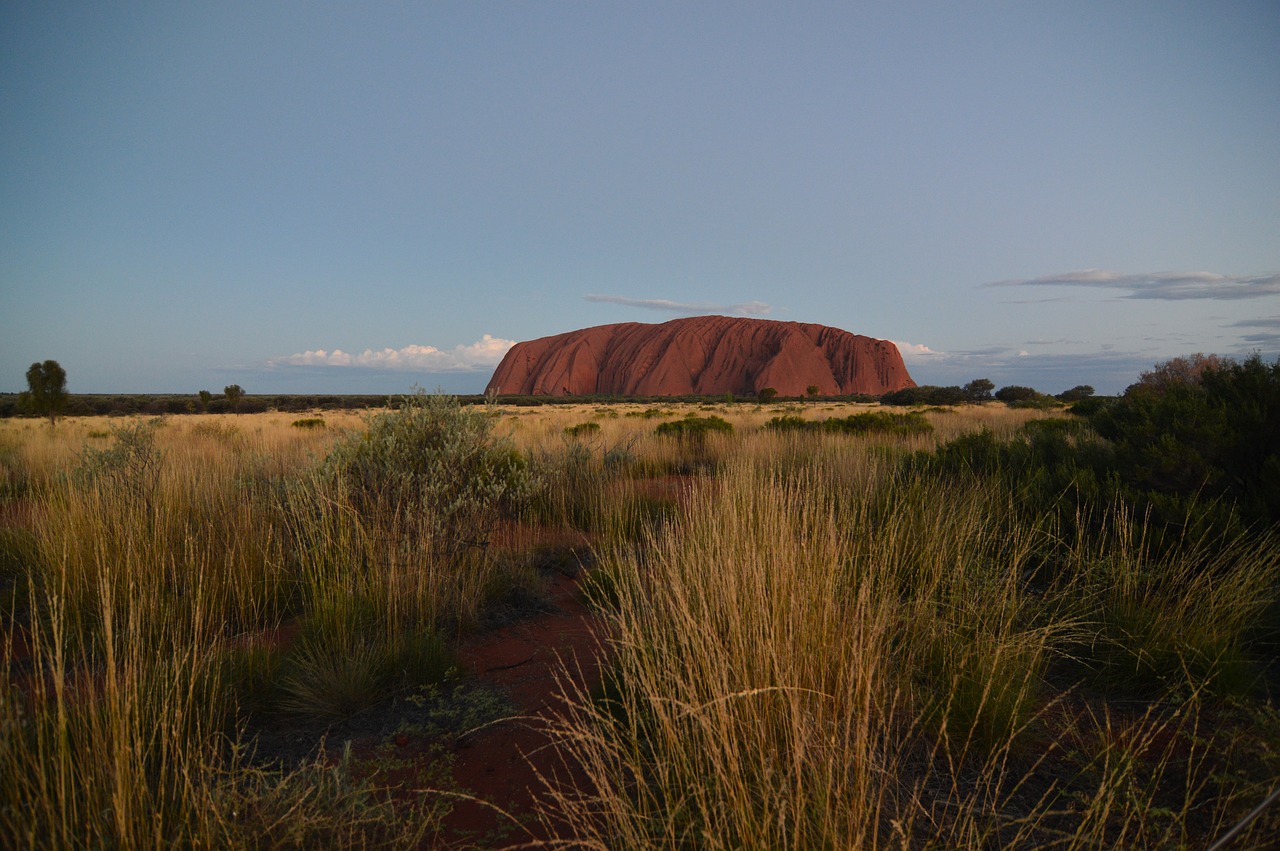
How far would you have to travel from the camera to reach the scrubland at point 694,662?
1803 millimetres

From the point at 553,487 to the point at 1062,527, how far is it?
5.11 meters

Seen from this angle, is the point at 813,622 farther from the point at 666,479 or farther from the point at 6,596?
the point at 666,479

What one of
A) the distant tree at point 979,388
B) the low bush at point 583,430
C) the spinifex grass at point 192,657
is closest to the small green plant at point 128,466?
the spinifex grass at point 192,657

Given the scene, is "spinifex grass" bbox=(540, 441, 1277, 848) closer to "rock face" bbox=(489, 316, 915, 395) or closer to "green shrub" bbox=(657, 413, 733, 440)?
"green shrub" bbox=(657, 413, 733, 440)

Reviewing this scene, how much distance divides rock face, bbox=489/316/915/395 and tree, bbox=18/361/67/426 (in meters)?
62.7

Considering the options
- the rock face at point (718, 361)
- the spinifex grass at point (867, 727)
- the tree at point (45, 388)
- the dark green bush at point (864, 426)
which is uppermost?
the rock face at point (718, 361)

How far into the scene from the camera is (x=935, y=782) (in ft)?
7.68

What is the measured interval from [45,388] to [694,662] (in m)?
27.9

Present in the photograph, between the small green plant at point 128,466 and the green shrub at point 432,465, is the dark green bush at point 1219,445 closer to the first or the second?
the green shrub at point 432,465

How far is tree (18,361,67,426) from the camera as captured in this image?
2119 centimetres

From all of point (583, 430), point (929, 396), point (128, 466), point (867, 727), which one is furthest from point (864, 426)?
point (929, 396)

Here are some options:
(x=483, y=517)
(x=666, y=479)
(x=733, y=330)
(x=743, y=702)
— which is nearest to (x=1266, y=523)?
(x=743, y=702)

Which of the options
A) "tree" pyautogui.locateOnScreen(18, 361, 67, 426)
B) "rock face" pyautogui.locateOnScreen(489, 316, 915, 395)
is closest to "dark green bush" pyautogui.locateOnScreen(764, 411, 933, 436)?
"tree" pyautogui.locateOnScreen(18, 361, 67, 426)

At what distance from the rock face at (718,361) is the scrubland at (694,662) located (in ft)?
240
